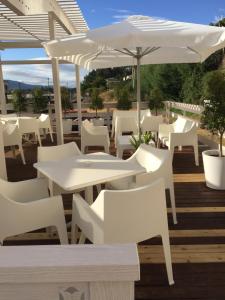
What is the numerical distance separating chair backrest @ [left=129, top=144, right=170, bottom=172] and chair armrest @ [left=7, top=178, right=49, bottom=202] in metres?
1.07

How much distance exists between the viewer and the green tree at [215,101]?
4094 millimetres

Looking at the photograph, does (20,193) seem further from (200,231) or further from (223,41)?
(223,41)

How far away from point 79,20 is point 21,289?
808cm

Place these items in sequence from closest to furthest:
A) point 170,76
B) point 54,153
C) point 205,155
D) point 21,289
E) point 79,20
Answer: point 21,289 → point 54,153 → point 205,155 → point 79,20 → point 170,76

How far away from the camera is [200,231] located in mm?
3207

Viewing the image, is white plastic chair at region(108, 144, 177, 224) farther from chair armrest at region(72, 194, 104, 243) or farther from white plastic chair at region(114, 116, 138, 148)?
white plastic chair at region(114, 116, 138, 148)

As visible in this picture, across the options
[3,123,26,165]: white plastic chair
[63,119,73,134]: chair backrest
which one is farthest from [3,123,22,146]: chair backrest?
[63,119,73,134]: chair backrest

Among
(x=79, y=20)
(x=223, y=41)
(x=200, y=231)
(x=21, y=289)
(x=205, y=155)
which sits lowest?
(x=200, y=231)

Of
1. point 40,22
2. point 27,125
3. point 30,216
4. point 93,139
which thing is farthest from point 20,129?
point 30,216

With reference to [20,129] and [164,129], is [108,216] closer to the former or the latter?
[164,129]

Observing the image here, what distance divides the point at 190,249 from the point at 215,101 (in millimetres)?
2020

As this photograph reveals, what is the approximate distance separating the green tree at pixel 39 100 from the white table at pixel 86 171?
23.7 ft

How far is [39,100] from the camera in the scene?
10.3 metres

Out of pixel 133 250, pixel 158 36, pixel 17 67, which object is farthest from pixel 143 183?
pixel 17 67
